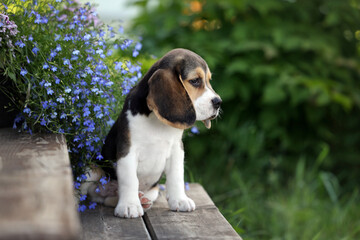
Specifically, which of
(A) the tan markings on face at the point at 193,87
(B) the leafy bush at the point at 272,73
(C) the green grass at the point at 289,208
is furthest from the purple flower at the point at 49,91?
(B) the leafy bush at the point at 272,73

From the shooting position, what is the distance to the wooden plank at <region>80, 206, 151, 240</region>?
2.45 meters

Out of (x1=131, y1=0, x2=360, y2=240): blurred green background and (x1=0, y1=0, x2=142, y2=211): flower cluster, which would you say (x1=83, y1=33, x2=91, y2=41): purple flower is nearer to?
(x1=0, y1=0, x2=142, y2=211): flower cluster

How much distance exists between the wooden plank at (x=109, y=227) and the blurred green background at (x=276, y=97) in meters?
1.90

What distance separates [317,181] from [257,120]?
87cm

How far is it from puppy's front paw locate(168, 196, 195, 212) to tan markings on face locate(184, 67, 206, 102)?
1.98 ft

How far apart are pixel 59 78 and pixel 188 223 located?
104 centimetres

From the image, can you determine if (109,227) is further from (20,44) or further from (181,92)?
(20,44)

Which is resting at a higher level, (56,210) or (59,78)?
(59,78)

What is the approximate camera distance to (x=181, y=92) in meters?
2.55

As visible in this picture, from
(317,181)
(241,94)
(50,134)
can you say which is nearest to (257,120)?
(241,94)

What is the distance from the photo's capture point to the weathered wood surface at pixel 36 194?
1.25m

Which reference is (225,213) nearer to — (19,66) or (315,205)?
(315,205)

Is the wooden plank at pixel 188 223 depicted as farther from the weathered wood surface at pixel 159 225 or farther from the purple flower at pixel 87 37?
the purple flower at pixel 87 37

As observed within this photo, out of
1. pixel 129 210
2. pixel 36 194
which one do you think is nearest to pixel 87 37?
pixel 129 210
